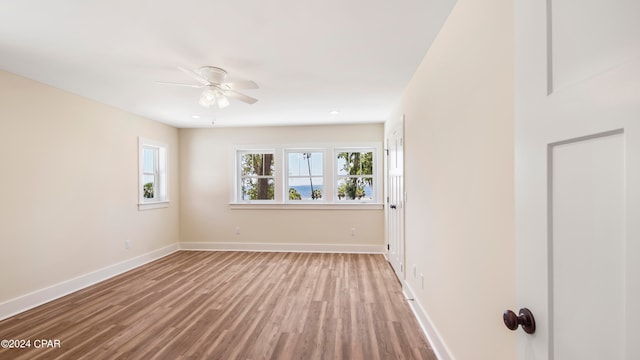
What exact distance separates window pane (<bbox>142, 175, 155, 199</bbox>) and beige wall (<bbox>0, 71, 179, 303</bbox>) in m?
0.38

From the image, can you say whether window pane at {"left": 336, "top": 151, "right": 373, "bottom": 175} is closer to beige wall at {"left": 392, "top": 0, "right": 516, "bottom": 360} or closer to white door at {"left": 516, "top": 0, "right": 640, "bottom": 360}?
beige wall at {"left": 392, "top": 0, "right": 516, "bottom": 360}

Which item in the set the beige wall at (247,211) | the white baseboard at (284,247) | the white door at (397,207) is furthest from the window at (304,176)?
the white door at (397,207)

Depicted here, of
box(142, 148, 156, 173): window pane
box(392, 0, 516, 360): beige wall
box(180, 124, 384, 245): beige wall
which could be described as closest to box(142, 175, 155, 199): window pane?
box(142, 148, 156, 173): window pane

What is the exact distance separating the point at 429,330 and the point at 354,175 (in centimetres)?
348

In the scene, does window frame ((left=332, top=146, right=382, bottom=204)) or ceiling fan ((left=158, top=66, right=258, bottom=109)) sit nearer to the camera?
ceiling fan ((left=158, top=66, right=258, bottom=109))

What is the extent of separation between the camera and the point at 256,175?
5.84 m

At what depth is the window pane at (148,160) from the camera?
16.4ft

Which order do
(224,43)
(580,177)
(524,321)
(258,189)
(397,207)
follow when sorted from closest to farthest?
(580,177) → (524,321) → (224,43) → (397,207) → (258,189)

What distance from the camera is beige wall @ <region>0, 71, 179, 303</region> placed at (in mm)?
2961

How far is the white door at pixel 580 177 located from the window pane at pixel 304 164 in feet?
16.2

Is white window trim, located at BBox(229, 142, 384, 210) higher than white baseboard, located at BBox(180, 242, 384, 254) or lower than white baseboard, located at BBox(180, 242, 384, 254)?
higher

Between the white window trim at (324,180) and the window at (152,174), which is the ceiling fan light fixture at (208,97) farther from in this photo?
the white window trim at (324,180)

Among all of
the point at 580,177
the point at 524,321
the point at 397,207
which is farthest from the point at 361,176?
the point at 580,177

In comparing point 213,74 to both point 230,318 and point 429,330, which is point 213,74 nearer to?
point 230,318
